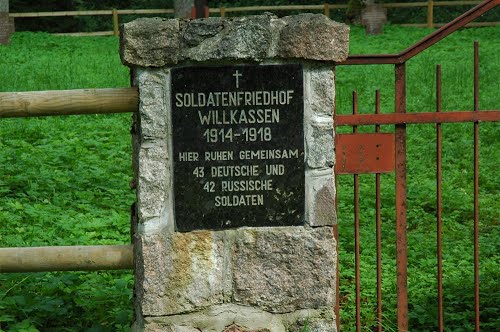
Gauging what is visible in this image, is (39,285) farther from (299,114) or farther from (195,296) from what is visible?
(299,114)

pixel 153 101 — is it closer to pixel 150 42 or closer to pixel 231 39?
pixel 150 42

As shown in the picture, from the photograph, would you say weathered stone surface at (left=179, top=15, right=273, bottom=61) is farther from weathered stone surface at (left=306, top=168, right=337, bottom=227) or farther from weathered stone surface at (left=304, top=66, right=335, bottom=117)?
weathered stone surface at (left=306, top=168, right=337, bottom=227)

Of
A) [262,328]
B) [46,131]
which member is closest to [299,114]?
[262,328]

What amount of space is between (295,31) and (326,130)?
16.9 inches

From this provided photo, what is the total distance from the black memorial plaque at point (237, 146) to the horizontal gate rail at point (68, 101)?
0.68ft

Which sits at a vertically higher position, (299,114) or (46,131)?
(299,114)

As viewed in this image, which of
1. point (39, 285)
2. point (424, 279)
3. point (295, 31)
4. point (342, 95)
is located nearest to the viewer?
point (295, 31)

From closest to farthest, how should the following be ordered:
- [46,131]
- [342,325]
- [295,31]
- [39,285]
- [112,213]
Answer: [295,31]
[39,285]
[342,325]
[112,213]
[46,131]

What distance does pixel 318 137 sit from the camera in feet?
12.4

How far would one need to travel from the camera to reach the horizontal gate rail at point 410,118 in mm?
4125

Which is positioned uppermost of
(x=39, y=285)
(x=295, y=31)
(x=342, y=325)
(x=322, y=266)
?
(x=295, y=31)

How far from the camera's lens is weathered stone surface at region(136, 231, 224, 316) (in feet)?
12.2

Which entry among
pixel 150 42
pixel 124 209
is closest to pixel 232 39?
pixel 150 42

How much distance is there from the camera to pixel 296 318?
387cm
